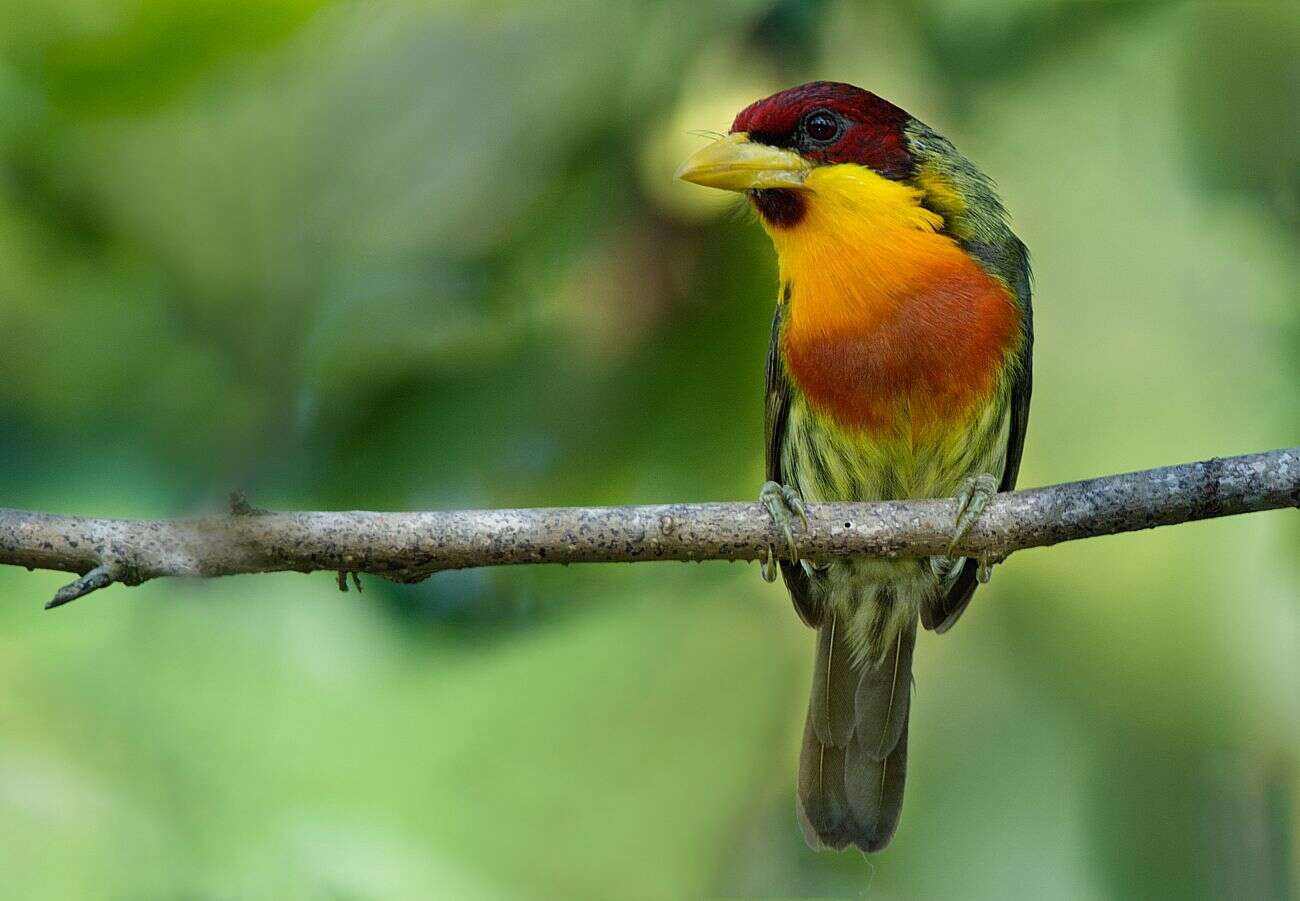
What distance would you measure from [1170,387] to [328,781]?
2.04 meters

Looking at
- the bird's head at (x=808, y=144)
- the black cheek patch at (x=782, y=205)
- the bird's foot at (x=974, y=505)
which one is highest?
the bird's head at (x=808, y=144)

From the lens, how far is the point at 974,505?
2.51 m

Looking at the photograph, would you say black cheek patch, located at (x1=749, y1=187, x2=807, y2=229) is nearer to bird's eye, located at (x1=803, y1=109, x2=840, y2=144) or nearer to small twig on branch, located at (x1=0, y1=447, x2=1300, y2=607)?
bird's eye, located at (x1=803, y1=109, x2=840, y2=144)

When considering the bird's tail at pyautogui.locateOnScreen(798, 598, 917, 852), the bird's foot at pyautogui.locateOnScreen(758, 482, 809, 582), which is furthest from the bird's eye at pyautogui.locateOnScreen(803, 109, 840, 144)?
the bird's tail at pyautogui.locateOnScreen(798, 598, 917, 852)

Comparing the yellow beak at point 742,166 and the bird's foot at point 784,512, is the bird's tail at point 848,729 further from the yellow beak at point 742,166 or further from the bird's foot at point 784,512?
the yellow beak at point 742,166

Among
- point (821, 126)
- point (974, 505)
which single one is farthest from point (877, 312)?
point (974, 505)

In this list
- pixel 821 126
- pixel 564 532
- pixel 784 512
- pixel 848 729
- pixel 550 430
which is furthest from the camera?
pixel 848 729

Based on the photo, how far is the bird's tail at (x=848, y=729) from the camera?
3271mm

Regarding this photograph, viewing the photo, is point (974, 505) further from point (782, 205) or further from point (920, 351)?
point (782, 205)

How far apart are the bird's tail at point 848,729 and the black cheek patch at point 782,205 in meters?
0.97

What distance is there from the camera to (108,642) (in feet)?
8.00

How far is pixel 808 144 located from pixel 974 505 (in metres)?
0.93

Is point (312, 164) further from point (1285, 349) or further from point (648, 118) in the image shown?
point (1285, 349)

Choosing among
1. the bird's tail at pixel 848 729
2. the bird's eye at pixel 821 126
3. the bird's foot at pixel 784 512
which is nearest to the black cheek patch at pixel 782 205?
the bird's eye at pixel 821 126
